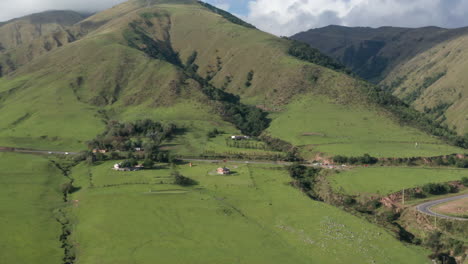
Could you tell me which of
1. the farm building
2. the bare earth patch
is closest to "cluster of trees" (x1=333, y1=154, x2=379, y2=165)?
Answer: the bare earth patch

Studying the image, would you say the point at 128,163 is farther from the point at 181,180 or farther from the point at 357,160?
the point at 357,160

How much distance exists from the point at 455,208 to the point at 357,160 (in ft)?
134

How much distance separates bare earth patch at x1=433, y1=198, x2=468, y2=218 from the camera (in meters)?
96.2

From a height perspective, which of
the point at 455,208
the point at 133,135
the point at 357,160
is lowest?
the point at 455,208

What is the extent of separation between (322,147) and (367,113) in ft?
163

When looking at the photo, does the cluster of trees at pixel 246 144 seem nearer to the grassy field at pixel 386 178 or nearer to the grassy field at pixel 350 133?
the grassy field at pixel 350 133

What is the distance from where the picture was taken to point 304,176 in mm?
127562

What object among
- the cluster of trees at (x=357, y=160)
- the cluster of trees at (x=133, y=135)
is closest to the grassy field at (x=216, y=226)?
the cluster of trees at (x=357, y=160)

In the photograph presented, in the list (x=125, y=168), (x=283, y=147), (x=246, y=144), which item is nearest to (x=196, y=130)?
(x=246, y=144)

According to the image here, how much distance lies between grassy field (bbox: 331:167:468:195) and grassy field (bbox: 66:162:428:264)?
16.6 meters

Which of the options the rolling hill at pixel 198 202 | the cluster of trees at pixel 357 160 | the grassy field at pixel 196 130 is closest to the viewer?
the rolling hill at pixel 198 202

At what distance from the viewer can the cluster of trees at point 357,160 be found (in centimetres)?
13662

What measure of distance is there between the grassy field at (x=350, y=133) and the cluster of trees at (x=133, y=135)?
45.7m

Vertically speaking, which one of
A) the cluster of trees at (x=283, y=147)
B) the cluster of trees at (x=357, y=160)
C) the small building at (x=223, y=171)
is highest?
the cluster of trees at (x=283, y=147)
